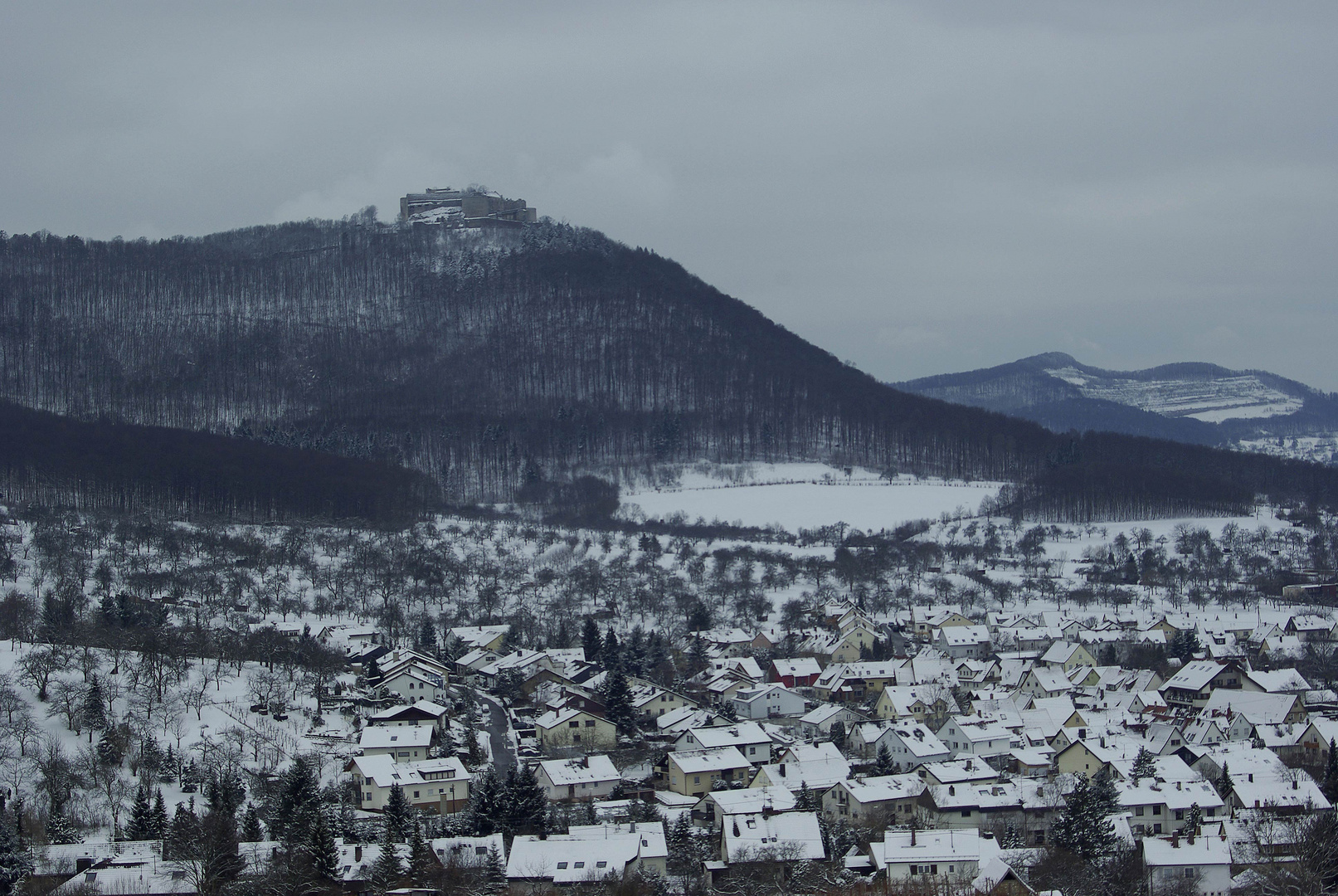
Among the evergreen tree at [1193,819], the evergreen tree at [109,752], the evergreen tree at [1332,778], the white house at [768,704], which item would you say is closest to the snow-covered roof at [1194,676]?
the evergreen tree at [1332,778]

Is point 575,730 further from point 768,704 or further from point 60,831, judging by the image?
point 60,831

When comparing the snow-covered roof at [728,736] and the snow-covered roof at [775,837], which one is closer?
the snow-covered roof at [775,837]

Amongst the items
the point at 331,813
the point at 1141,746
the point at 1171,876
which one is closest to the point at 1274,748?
the point at 1141,746

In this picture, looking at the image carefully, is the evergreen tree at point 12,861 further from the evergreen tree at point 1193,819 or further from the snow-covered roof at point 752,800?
the evergreen tree at point 1193,819

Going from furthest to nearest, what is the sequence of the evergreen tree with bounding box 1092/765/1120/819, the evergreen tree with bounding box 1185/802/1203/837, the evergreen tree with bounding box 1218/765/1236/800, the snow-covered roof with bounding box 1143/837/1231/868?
the evergreen tree with bounding box 1218/765/1236/800
the evergreen tree with bounding box 1092/765/1120/819
the evergreen tree with bounding box 1185/802/1203/837
the snow-covered roof with bounding box 1143/837/1231/868

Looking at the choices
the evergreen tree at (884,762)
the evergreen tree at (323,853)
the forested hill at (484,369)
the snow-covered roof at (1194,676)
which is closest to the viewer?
the evergreen tree at (323,853)

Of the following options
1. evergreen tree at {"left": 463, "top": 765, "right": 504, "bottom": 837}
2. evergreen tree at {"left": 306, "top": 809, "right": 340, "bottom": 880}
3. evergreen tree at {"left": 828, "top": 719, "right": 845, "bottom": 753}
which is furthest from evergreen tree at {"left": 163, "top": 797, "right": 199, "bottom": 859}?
evergreen tree at {"left": 828, "top": 719, "right": 845, "bottom": 753}

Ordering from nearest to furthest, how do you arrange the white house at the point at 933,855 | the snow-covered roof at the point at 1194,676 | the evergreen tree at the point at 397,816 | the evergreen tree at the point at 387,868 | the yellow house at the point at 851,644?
the evergreen tree at the point at 387,868 < the white house at the point at 933,855 < the evergreen tree at the point at 397,816 < the snow-covered roof at the point at 1194,676 < the yellow house at the point at 851,644

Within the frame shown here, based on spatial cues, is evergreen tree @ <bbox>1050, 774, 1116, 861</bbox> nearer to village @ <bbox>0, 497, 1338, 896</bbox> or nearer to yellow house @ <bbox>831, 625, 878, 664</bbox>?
village @ <bbox>0, 497, 1338, 896</bbox>
